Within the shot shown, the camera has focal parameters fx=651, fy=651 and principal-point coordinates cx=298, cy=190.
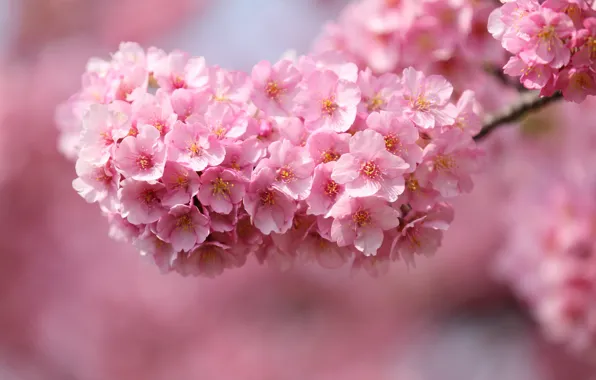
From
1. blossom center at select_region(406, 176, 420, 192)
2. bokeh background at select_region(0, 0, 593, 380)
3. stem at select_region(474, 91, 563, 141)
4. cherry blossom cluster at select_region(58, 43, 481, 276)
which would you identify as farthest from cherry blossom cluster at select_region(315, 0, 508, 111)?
bokeh background at select_region(0, 0, 593, 380)

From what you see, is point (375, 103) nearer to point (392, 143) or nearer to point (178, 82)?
point (392, 143)

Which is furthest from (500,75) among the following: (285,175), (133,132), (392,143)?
(133,132)

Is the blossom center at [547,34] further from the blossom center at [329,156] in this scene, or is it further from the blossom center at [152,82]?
the blossom center at [152,82]

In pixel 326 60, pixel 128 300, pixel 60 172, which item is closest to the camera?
pixel 326 60

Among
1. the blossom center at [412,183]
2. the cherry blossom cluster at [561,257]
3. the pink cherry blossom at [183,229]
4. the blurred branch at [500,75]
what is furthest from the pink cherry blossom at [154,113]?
the cherry blossom cluster at [561,257]

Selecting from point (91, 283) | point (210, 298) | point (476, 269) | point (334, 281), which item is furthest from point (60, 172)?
point (476, 269)

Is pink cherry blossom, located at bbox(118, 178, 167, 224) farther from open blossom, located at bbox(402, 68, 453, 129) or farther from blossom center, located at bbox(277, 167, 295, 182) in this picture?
open blossom, located at bbox(402, 68, 453, 129)

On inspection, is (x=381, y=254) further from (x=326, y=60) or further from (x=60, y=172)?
(x=60, y=172)
